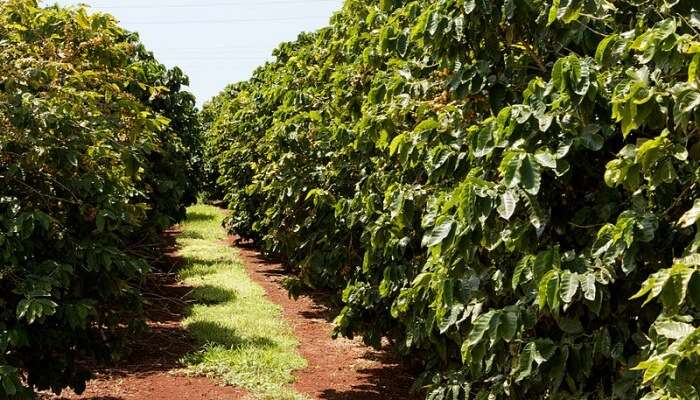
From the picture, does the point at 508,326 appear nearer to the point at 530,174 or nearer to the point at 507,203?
the point at 507,203

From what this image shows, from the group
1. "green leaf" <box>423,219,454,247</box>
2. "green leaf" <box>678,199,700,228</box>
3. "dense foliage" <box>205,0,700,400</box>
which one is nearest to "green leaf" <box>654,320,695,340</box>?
"dense foliage" <box>205,0,700,400</box>

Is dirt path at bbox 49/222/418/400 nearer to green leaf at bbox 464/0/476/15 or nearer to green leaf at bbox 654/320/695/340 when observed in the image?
green leaf at bbox 464/0/476/15

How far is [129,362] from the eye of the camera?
9.09 metres

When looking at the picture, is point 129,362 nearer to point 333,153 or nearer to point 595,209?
point 333,153

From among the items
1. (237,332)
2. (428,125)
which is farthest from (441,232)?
(237,332)

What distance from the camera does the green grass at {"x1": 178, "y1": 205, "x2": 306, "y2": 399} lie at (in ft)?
27.4

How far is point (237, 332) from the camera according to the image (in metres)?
10.4

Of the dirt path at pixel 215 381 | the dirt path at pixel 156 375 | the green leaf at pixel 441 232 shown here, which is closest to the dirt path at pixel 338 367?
the dirt path at pixel 215 381

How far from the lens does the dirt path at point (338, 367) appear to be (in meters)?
8.30

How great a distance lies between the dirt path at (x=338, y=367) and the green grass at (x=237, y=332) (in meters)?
0.21

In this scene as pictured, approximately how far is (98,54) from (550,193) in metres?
4.21

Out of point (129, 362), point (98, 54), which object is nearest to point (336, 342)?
point (129, 362)

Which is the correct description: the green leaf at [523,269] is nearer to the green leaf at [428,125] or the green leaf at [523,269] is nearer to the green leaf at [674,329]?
the green leaf at [674,329]

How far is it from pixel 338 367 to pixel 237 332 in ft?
5.97
